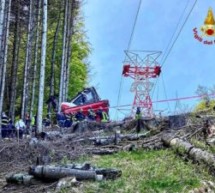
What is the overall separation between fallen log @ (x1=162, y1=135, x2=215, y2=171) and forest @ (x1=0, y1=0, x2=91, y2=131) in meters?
9.28

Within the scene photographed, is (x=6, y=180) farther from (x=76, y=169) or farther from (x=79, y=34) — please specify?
(x=79, y=34)

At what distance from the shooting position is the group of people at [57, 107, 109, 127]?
2560 centimetres

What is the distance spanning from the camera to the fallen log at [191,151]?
10.1 metres

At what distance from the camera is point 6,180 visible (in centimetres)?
1028

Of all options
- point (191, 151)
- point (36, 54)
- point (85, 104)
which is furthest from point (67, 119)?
point (191, 151)

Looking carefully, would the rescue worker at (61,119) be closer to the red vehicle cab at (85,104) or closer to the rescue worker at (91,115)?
the rescue worker at (91,115)

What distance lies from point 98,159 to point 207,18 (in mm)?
6012

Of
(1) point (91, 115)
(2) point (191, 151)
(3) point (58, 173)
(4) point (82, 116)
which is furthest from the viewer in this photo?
(1) point (91, 115)

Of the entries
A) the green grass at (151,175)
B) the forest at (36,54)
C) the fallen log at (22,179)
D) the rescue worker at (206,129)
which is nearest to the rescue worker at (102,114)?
the forest at (36,54)

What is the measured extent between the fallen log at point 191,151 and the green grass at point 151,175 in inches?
6.2

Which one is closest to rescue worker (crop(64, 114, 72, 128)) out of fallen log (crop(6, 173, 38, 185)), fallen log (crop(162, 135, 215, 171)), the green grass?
fallen log (crop(162, 135, 215, 171))

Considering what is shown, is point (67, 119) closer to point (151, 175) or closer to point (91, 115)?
point (91, 115)

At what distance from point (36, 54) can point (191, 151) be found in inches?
871

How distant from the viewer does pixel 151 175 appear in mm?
9773
